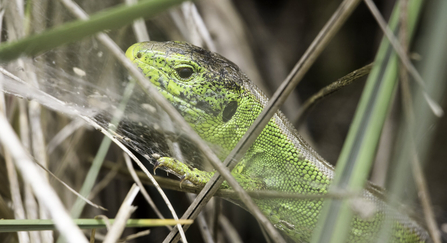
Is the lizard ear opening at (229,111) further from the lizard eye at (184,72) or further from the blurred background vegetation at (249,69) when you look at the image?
the blurred background vegetation at (249,69)

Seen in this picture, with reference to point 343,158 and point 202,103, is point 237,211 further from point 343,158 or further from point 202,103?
point 343,158

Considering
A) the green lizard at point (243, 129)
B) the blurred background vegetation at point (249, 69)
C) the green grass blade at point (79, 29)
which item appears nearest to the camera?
the green grass blade at point (79, 29)

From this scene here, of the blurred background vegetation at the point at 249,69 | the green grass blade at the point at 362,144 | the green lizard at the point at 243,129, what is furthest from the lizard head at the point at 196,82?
the green grass blade at the point at 362,144

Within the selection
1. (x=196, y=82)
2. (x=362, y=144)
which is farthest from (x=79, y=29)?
(x=196, y=82)

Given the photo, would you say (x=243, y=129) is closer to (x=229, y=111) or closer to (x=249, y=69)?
(x=229, y=111)

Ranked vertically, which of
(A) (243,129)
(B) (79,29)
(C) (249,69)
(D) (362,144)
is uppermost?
(C) (249,69)

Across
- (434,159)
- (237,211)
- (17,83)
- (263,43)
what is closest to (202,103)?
(17,83)
